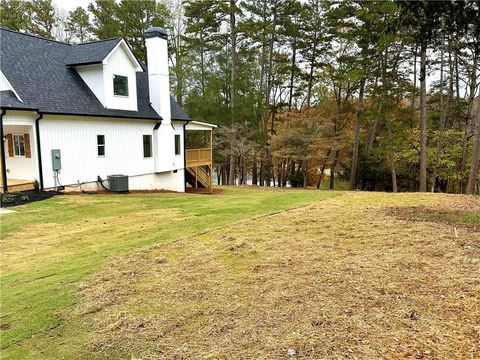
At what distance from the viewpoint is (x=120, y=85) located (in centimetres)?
1549

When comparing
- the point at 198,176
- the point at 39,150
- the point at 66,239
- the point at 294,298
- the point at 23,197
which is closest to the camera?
the point at 294,298

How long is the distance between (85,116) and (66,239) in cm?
792

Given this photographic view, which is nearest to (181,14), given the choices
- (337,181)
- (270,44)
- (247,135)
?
(270,44)

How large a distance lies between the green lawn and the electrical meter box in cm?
157

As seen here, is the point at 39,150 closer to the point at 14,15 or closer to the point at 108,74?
the point at 108,74

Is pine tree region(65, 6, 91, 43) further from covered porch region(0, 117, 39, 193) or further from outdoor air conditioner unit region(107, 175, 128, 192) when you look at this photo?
outdoor air conditioner unit region(107, 175, 128, 192)

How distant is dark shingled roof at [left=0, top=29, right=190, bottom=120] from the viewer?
1230cm

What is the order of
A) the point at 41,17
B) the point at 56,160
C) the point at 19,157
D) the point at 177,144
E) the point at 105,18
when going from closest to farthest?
1. the point at 56,160
2. the point at 19,157
3. the point at 177,144
4. the point at 41,17
5. the point at 105,18

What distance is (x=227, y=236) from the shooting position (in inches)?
239

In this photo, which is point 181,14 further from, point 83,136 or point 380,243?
point 380,243

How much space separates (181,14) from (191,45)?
5746mm

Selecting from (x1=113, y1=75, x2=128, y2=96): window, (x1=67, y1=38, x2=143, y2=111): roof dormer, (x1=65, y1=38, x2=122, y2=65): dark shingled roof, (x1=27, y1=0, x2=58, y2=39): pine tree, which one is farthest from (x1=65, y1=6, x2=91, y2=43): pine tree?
(x1=113, y1=75, x2=128, y2=96): window

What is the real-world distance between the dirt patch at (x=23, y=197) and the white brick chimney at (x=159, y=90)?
6265mm

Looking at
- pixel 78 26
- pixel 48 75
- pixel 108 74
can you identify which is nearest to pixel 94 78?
pixel 108 74
